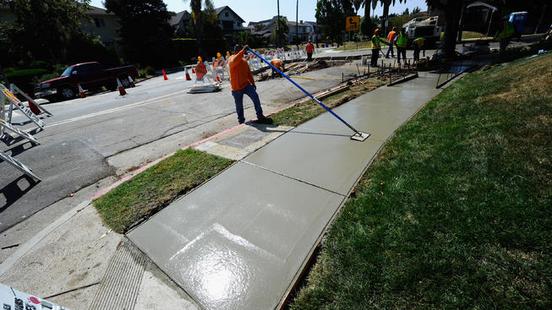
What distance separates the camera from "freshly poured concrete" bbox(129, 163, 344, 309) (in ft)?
7.13

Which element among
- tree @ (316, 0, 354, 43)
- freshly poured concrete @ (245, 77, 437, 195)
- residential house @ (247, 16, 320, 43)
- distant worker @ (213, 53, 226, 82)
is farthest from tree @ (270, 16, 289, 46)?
freshly poured concrete @ (245, 77, 437, 195)

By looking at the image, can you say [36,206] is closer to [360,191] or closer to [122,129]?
[122,129]

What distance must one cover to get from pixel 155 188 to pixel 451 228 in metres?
3.52

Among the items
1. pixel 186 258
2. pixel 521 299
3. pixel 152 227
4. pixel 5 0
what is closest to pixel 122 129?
pixel 152 227

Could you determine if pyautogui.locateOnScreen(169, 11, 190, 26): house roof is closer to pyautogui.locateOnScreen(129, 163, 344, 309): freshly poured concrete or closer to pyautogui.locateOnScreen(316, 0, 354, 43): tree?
pyautogui.locateOnScreen(316, 0, 354, 43): tree

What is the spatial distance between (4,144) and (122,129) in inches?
110

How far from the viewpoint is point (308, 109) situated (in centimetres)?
677

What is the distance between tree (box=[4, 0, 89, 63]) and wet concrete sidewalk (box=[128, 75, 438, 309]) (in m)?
29.3

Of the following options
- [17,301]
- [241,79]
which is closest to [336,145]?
[241,79]

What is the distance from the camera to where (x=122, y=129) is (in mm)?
7211

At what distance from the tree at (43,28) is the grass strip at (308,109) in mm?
27832

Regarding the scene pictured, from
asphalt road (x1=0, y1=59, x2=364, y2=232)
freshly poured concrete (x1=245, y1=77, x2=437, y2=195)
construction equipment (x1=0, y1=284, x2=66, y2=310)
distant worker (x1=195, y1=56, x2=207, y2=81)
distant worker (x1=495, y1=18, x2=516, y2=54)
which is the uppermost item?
distant worker (x1=495, y1=18, x2=516, y2=54)

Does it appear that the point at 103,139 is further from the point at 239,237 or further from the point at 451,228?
the point at 451,228

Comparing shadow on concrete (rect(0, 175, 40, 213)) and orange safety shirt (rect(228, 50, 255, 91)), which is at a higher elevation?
orange safety shirt (rect(228, 50, 255, 91))
